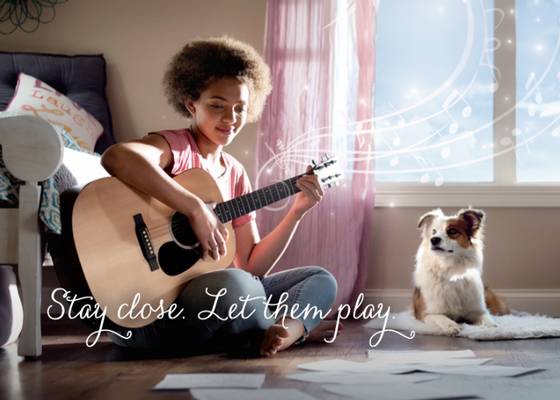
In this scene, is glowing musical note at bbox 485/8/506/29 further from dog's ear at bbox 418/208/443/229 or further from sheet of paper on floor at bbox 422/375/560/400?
sheet of paper on floor at bbox 422/375/560/400

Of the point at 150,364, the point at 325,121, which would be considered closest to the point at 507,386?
the point at 150,364

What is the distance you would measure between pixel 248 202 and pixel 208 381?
0.55 metres

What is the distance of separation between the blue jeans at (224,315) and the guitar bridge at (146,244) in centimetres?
10

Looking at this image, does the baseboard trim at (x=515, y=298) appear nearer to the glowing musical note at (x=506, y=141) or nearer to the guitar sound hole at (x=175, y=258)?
the glowing musical note at (x=506, y=141)

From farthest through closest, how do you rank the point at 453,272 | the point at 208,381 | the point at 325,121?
the point at 325,121 → the point at 453,272 → the point at 208,381

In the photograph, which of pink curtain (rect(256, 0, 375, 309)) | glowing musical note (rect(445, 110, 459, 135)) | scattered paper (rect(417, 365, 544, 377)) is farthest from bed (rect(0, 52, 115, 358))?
glowing musical note (rect(445, 110, 459, 135))

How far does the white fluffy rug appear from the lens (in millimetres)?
2055

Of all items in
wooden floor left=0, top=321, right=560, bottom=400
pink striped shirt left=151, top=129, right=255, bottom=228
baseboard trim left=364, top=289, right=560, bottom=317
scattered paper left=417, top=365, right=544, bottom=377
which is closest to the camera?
wooden floor left=0, top=321, right=560, bottom=400

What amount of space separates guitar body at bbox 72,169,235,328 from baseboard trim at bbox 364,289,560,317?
1.27 m

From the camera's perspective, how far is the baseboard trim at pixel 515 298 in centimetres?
283

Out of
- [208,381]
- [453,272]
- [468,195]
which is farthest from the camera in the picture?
[468,195]

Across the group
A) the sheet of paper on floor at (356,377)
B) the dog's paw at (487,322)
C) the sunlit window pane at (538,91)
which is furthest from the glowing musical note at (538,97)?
the sheet of paper on floor at (356,377)

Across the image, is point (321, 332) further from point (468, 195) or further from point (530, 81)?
point (530, 81)

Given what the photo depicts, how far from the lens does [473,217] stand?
2332 millimetres
